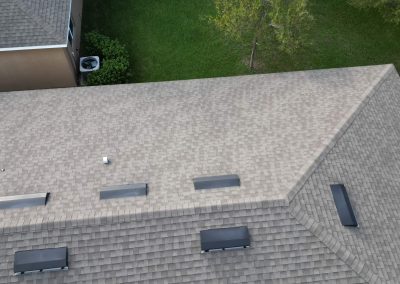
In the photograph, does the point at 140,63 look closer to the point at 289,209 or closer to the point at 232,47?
the point at 232,47

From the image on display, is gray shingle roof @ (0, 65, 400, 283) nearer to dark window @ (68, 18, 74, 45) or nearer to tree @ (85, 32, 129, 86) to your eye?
tree @ (85, 32, 129, 86)

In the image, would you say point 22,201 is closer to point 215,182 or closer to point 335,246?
point 215,182

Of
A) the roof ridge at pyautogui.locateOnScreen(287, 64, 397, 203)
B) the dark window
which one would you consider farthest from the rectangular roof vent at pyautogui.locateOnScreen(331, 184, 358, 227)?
the dark window

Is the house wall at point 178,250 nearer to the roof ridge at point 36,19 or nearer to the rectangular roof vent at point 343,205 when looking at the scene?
the rectangular roof vent at point 343,205

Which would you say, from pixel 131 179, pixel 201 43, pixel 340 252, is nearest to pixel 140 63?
pixel 201 43

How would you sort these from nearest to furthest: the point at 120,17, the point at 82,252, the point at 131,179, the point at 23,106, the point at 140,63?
the point at 82,252, the point at 131,179, the point at 23,106, the point at 140,63, the point at 120,17

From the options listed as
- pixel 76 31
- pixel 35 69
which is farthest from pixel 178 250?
pixel 76 31

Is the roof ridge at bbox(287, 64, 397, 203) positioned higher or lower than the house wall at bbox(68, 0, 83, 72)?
higher
